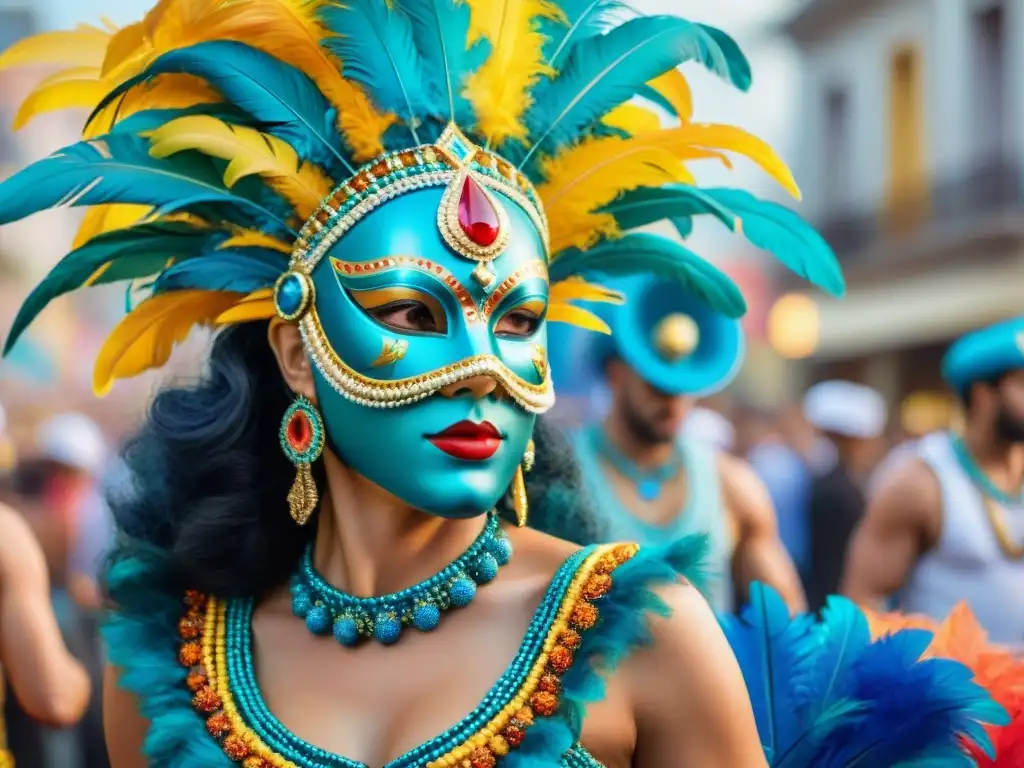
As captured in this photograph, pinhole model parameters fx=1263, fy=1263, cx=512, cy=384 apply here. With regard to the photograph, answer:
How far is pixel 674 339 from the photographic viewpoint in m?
5.05

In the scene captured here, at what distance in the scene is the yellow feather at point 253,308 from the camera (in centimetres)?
238

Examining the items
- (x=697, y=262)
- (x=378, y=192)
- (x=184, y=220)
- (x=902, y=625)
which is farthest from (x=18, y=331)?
(x=902, y=625)

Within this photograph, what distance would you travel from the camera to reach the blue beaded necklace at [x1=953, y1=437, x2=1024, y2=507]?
15.5 feet

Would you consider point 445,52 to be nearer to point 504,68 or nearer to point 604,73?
point 504,68

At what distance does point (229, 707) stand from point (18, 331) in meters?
0.81

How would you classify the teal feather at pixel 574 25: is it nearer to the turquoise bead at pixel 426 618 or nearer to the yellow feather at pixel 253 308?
the yellow feather at pixel 253 308

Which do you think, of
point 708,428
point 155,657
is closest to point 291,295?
point 155,657

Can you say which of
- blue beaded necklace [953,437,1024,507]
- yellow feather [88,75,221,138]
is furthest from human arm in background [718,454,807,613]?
yellow feather [88,75,221,138]

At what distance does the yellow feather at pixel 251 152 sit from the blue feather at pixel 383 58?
0.18 meters

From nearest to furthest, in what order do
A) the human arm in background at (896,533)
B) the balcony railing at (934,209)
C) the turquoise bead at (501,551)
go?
the turquoise bead at (501,551), the human arm in background at (896,533), the balcony railing at (934,209)

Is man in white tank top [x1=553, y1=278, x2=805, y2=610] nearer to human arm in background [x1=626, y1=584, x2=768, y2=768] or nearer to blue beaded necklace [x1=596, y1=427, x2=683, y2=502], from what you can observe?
blue beaded necklace [x1=596, y1=427, x2=683, y2=502]

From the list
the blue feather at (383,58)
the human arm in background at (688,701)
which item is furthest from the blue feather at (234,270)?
the human arm in background at (688,701)

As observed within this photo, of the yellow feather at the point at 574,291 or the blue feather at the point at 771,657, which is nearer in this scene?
the blue feather at the point at 771,657

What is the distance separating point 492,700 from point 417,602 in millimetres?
241
